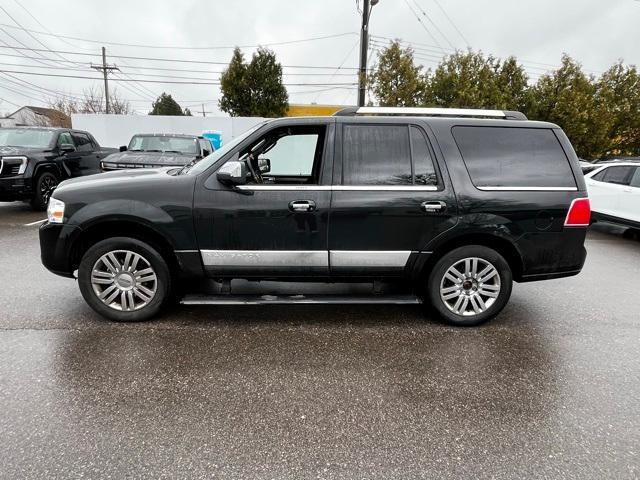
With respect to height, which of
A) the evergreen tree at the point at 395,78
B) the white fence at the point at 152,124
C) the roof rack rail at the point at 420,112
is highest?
the evergreen tree at the point at 395,78

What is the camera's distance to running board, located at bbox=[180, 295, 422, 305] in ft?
12.3

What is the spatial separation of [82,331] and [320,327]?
2.11 metres

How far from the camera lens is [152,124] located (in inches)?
909

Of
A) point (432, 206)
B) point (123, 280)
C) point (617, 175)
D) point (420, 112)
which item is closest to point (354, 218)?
point (432, 206)

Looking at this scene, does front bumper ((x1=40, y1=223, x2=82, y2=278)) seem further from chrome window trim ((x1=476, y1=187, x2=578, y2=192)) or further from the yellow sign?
the yellow sign

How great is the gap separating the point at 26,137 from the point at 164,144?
10.1 ft

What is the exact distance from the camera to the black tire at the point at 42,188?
9.29 metres

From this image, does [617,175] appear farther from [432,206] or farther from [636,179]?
[432,206]

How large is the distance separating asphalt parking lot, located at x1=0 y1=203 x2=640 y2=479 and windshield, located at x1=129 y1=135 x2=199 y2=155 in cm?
680

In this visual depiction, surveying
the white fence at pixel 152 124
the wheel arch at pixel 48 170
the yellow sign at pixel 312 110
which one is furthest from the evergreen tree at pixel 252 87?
the wheel arch at pixel 48 170

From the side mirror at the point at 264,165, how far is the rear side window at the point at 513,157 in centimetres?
213

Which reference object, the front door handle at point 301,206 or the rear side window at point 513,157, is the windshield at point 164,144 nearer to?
the front door handle at point 301,206

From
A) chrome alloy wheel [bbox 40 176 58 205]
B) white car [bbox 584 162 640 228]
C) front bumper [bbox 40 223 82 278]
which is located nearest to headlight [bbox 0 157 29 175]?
chrome alloy wheel [bbox 40 176 58 205]

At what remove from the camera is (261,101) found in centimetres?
3036
